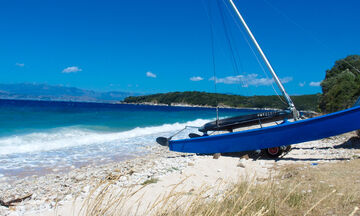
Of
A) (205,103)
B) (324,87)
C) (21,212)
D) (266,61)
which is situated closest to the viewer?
(21,212)

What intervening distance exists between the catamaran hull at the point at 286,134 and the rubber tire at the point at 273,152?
0.22m

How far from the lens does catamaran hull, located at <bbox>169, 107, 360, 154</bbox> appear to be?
784cm

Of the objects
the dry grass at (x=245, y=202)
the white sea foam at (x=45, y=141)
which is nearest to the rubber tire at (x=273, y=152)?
the dry grass at (x=245, y=202)

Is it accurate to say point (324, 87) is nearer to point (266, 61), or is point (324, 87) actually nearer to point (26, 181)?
point (266, 61)

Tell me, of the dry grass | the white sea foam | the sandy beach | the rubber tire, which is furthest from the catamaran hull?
the white sea foam

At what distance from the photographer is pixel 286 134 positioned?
8.30 m

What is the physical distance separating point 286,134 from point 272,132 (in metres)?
0.42

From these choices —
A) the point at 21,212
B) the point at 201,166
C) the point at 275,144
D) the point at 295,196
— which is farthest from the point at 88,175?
the point at 295,196

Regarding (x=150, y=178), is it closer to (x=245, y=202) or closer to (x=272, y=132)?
(x=272, y=132)

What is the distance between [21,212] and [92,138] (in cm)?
1328

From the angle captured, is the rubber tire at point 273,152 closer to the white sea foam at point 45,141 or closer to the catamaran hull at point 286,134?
the catamaran hull at point 286,134

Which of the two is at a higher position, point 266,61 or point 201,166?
point 266,61

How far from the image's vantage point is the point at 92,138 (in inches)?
714

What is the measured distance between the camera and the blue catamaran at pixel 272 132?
7883 mm
